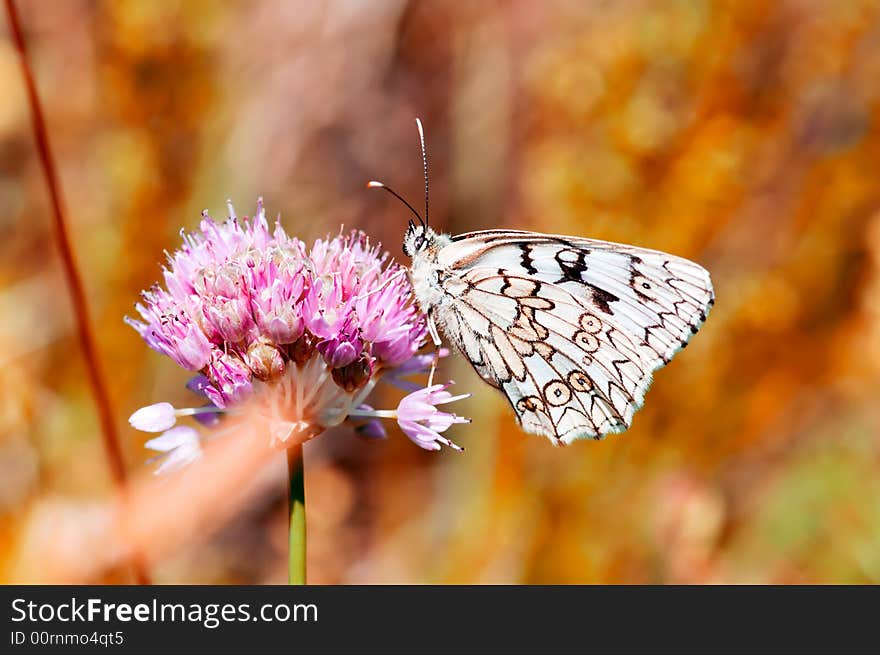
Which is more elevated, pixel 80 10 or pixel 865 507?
pixel 80 10

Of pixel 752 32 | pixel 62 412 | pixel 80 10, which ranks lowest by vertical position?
pixel 62 412

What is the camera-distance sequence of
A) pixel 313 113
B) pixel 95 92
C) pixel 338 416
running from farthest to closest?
1. pixel 313 113
2. pixel 95 92
3. pixel 338 416

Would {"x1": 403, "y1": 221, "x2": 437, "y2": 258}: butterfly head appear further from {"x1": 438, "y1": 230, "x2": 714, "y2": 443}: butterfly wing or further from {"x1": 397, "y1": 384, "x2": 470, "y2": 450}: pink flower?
{"x1": 397, "y1": 384, "x2": 470, "y2": 450}: pink flower

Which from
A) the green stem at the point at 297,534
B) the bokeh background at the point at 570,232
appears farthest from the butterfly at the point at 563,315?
the bokeh background at the point at 570,232

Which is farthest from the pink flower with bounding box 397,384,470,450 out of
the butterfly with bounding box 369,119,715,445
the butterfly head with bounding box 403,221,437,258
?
the butterfly head with bounding box 403,221,437,258

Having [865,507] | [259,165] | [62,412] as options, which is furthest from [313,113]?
[865,507]

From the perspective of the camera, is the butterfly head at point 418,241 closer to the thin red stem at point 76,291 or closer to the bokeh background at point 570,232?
the thin red stem at point 76,291

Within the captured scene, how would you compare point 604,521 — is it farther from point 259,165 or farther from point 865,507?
point 259,165
